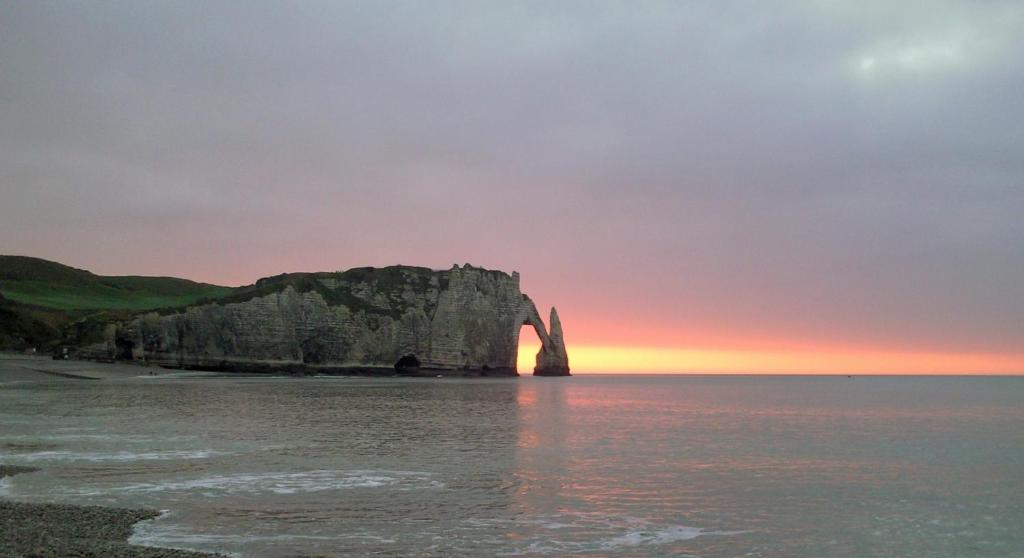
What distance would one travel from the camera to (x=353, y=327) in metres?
121

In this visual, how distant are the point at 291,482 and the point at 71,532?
742 cm

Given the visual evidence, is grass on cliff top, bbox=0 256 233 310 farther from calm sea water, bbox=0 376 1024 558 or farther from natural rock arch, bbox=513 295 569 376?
calm sea water, bbox=0 376 1024 558

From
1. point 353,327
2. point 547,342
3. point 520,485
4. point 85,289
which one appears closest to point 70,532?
point 520,485

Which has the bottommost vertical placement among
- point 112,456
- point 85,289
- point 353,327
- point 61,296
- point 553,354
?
point 112,456

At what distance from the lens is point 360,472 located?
22.8 meters

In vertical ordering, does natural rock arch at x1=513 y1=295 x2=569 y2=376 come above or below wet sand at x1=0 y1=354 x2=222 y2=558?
above

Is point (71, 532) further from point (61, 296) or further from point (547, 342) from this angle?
point (61, 296)

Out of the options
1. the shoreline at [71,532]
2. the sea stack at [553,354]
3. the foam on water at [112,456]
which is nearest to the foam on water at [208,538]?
the shoreline at [71,532]

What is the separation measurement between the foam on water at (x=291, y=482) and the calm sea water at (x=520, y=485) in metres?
0.08

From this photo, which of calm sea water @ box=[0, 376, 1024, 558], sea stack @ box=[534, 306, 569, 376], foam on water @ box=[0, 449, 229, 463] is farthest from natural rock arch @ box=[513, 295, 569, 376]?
foam on water @ box=[0, 449, 229, 463]

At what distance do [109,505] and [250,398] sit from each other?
151 feet

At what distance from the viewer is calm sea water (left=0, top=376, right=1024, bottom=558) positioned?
1475 cm

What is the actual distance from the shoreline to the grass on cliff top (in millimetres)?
107662

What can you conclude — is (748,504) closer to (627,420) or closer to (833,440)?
(833,440)
